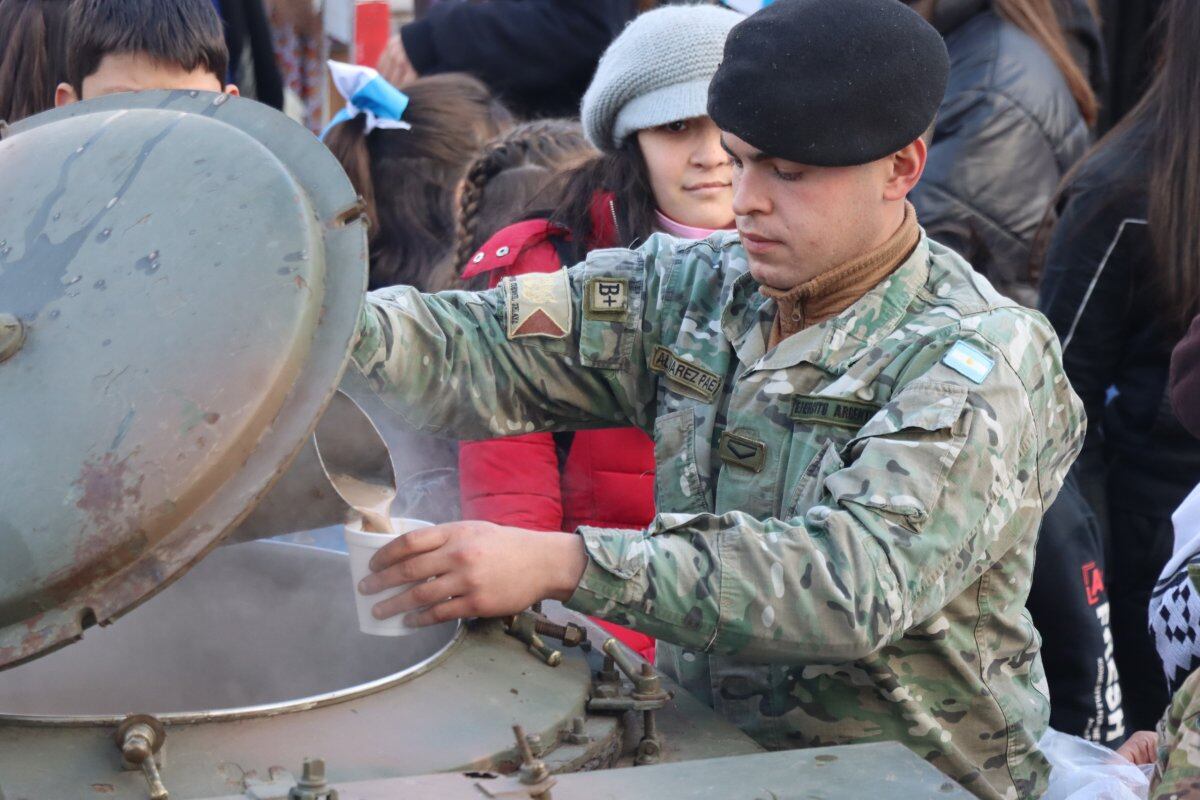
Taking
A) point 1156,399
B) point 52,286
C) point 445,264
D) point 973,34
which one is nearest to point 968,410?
point 52,286

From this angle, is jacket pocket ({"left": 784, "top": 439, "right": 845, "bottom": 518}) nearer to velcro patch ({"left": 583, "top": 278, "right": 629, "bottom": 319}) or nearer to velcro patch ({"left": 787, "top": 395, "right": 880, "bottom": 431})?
velcro patch ({"left": 787, "top": 395, "right": 880, "bottom": 431})

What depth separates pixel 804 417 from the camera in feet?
6.85

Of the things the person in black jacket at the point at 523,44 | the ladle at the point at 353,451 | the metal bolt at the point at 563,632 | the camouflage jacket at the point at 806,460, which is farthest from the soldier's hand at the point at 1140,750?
the person in black jacket at the point at 523,44

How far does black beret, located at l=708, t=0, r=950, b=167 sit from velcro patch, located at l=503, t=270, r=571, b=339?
436mm

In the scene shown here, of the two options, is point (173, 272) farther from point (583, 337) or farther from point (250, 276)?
point (583, 337)

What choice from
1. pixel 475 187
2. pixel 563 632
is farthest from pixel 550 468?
pixel 563 632

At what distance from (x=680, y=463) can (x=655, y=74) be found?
44.5 inches

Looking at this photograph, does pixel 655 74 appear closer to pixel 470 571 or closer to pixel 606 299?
pixel 606 299

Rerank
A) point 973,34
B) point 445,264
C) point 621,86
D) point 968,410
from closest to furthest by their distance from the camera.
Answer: point 968,410, point 621,86, point 445,264, point 973,34

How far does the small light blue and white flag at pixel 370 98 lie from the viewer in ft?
13.7

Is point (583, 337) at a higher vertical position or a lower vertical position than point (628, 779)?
higher

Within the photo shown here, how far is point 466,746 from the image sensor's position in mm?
1746

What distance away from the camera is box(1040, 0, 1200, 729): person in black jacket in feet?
11.2

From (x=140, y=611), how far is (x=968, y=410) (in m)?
1.34
